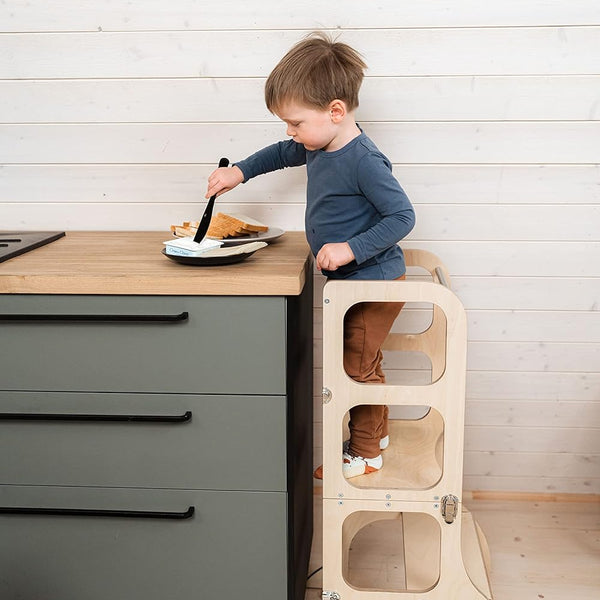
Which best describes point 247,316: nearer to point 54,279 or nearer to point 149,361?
point 149,361

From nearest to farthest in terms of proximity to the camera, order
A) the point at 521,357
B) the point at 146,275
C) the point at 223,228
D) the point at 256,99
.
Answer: the point at 146,275 < the point at 223,228 < the point at 256,99 < the point at 521,357

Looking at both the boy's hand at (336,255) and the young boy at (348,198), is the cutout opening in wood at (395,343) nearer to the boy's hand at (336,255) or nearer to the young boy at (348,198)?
the young boy at (348,198)

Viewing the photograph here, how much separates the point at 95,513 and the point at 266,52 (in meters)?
1.10

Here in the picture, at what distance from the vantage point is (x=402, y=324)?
77.0 inches

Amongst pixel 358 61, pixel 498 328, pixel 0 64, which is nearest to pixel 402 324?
pixel 498 328

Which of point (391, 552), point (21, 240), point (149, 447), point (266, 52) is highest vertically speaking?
point (266, 52)

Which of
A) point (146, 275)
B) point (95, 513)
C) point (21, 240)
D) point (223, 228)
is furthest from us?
point (21, 240)

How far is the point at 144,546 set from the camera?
1.48 meters

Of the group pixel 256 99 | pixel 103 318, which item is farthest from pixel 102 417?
pixel 256 99

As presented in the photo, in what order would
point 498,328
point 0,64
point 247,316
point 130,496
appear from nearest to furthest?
point 247,316
point 130,496
point 0,64
point 498,328

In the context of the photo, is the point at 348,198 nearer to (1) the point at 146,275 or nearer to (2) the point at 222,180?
(2) the point at 222,180

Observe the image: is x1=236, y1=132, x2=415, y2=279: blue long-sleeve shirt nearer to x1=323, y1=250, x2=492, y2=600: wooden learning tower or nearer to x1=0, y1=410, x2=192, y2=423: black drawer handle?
x1=323, y1=250, x2=492, y2=600: wooden learning tower

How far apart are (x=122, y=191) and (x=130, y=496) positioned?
80 cm

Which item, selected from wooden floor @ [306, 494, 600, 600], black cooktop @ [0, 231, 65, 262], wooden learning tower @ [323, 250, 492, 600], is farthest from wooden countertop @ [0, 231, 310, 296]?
wooden floor @ [306, 494, 600, 600]
